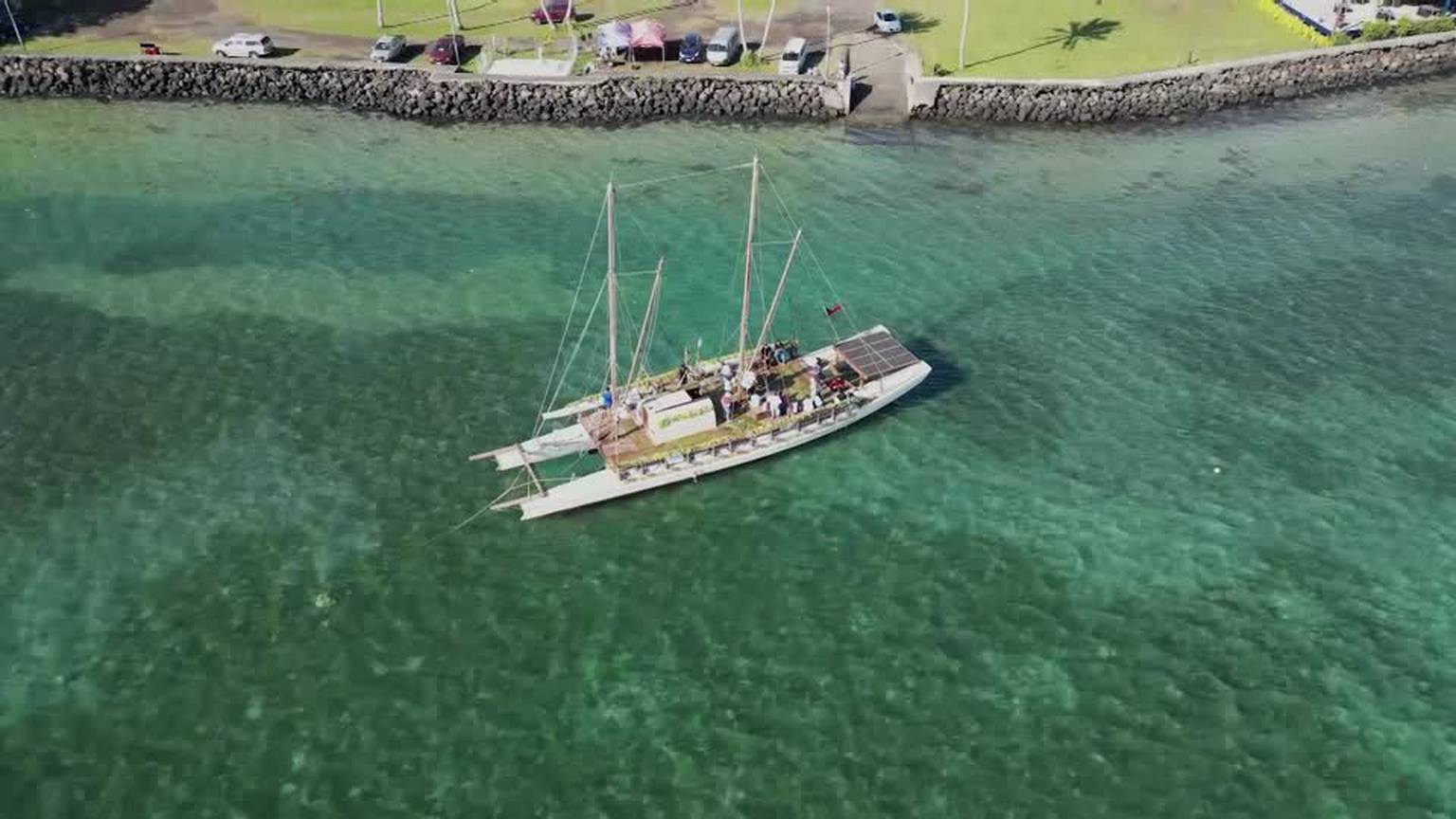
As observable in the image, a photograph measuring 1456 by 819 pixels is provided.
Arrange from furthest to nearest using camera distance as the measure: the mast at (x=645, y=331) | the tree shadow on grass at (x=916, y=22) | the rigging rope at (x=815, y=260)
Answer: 1. the tree shadow on grass at (x=916, y=22)
2. the rigging rope at (x=815, y=260)
3. the mast at (x=645, y=331)

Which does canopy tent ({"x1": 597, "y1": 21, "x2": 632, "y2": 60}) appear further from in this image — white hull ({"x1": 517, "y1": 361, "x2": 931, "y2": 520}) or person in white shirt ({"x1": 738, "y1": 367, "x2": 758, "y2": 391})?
white hull ({"x1": 517, "y1": 361, "x2": 931, "y2": 520})

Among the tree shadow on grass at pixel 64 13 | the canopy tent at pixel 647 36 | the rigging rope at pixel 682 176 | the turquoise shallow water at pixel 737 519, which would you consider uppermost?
the tree shadow on grass at pixel 64 13

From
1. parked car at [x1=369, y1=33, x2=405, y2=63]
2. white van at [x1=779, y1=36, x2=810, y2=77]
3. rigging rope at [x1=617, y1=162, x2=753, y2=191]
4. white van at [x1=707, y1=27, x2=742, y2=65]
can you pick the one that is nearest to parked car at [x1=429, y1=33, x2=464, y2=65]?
parked car at [x1=369, y1=33, x2=405, y2=63]

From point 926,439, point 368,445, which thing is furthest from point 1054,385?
point 368,445

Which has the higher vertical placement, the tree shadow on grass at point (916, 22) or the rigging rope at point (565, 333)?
the tree shadow on grass at point (916, 22)

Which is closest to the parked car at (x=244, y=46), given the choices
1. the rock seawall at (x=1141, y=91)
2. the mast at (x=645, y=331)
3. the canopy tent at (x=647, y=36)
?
the canopy tent at (x=647, y=36)

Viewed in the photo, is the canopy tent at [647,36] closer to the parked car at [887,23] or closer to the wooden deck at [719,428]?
the parked car at [887,23]

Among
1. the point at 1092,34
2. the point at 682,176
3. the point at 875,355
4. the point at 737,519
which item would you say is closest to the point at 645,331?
the point at 737,519
